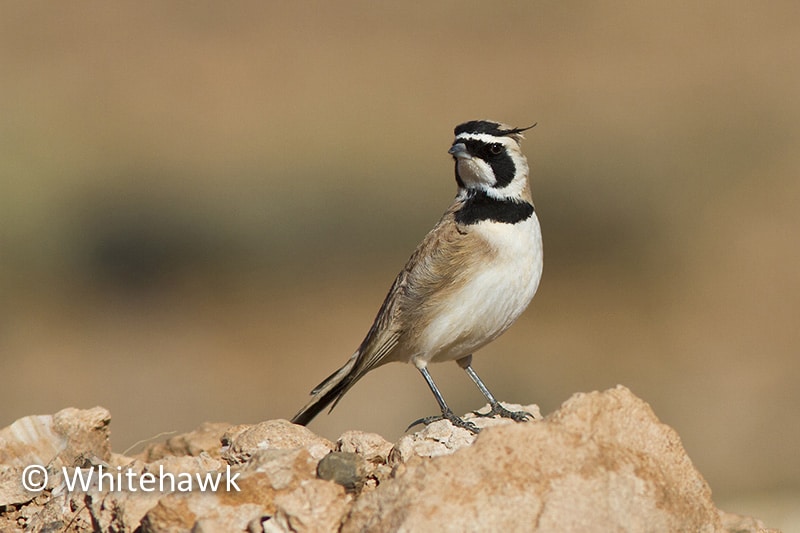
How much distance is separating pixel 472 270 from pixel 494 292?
20 centimetres

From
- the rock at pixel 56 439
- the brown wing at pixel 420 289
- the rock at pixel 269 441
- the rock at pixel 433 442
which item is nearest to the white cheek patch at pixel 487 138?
the brown wing at pixel 420 289

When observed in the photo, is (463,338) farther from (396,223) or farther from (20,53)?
(20,53)

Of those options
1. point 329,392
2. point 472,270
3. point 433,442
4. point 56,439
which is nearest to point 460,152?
point 472,270

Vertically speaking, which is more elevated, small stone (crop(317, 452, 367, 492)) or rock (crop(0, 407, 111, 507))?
rock (crop(0, 407, 111, 507))

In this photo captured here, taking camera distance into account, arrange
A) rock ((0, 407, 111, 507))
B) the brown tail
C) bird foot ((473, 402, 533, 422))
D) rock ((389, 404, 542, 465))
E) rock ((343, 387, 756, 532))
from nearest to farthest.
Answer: rock ((343, 387, 756, 532)) → rock ((389, 404, 542, 465)) → rock ((0, 407, 111, 507)) → bird foot ((473, 402, 533, 422)) → the brown tail

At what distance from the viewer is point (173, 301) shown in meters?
19.2

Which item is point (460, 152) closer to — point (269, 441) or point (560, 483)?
point (269, 441)

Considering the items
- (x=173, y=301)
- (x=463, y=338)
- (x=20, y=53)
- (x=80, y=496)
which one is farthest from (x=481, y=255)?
(x=20, y=53)

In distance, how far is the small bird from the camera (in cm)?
793

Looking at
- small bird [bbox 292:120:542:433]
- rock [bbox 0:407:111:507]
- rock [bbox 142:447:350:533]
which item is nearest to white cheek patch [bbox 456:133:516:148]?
small bird [bbox 292:120:542:433]

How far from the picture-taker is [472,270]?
7.98 m

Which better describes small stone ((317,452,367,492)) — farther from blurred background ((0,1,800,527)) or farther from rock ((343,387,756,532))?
blurred background ((0,1,800,527))

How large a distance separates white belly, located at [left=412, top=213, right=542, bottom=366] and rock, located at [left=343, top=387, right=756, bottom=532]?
2.49 metres

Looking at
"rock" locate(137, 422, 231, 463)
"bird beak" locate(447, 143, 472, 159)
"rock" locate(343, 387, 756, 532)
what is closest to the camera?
"rock" locate(343, 387, 756, 532)
